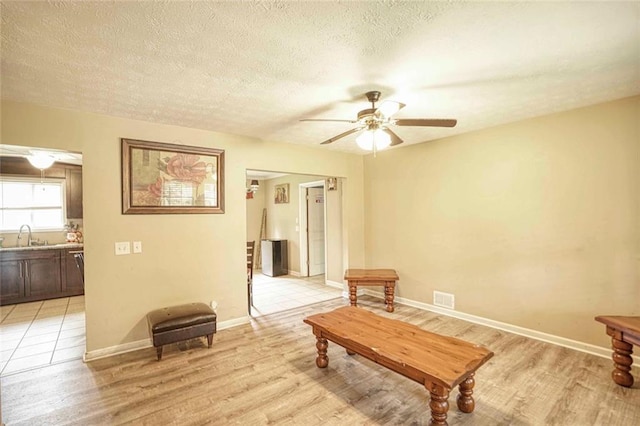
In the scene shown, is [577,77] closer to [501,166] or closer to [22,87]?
[501,166]

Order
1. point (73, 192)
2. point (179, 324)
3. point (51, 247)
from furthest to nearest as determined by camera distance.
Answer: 1. point (73, 192)
2. point (51, 247)
3. point (179, 324)

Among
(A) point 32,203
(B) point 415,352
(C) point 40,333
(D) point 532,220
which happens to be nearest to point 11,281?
(A) point 32,203

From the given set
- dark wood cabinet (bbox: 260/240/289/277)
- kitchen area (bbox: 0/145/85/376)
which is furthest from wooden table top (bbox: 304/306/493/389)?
dark wood cabinet (bbox: 260/240/289/277)

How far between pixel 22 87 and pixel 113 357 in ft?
8.46

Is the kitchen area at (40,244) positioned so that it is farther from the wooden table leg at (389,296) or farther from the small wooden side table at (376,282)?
the wooden table leg at (389,296)

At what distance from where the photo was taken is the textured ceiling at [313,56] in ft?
4.99

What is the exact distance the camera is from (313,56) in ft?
6.33

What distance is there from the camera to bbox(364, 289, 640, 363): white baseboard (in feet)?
9.45

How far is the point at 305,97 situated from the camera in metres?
2.58

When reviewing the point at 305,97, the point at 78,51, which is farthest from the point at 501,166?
the point at 78,51

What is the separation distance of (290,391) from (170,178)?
259 centimetres

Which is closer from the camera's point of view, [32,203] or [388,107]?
[388,107]

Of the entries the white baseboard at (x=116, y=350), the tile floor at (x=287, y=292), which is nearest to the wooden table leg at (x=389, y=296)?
the tile floor at (x=287, y=292)

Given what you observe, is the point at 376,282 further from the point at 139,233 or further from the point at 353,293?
the point at 139,233
